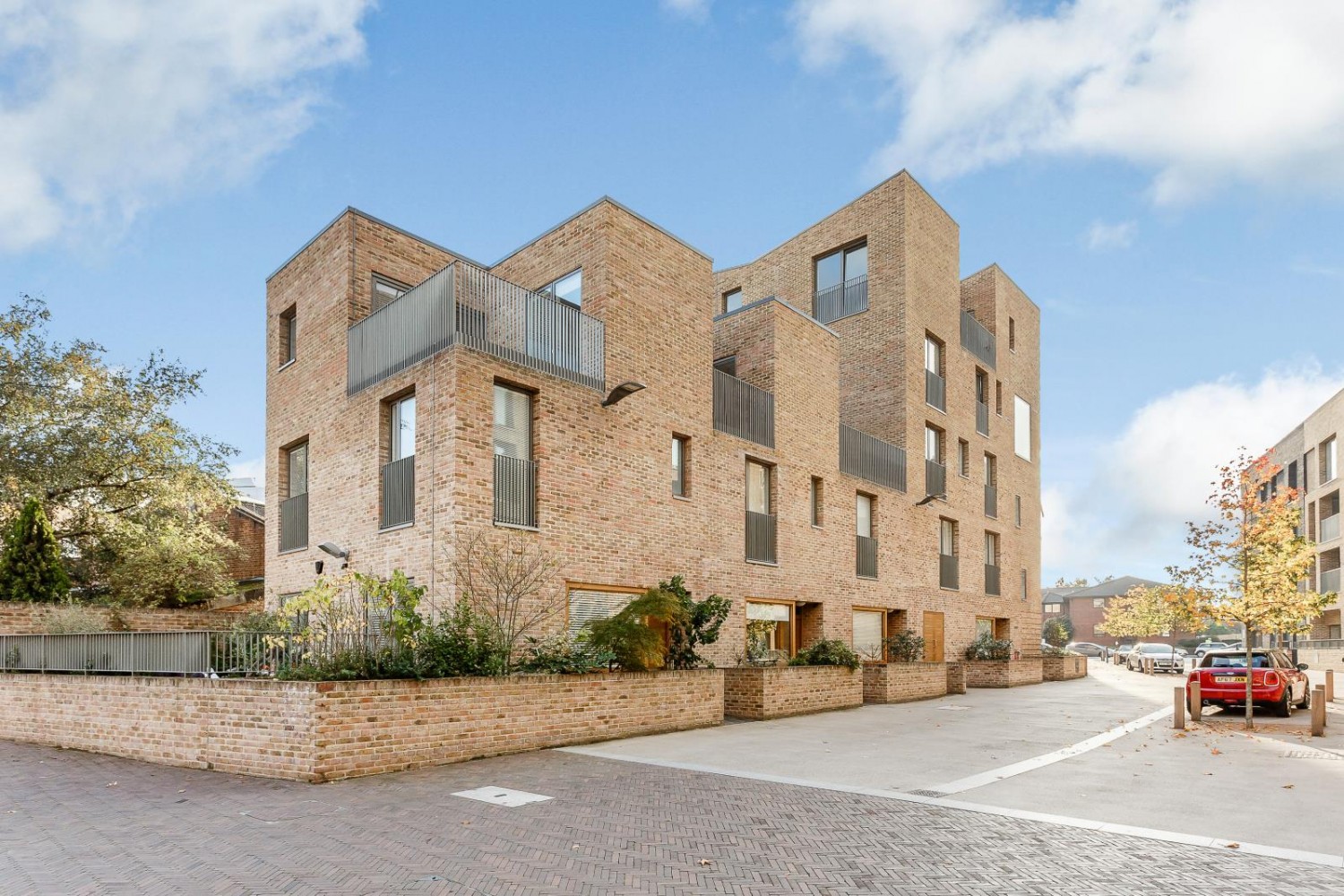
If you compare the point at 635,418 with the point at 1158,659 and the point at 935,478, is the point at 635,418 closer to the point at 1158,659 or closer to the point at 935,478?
the point at 935,478

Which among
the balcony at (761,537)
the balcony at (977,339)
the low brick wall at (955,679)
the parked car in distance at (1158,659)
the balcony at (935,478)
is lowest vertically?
the parked car in distance at (1158,659)

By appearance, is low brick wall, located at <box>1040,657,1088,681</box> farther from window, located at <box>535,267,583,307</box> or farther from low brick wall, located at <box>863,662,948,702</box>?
window, located at <box>535,267,583,307</box>

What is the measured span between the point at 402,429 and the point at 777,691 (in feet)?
26.5

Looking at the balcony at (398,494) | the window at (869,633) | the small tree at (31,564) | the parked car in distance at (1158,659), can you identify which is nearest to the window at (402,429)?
the balcony at (398,494)

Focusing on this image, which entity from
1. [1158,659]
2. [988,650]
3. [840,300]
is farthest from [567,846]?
[1158,659]

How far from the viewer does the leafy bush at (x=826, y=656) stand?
1892 centimetres

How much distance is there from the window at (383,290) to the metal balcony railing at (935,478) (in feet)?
52.3

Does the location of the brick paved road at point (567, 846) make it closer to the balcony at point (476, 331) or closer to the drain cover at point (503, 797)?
the drain cover at point (503, 797)

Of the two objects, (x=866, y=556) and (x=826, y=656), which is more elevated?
(x=866, y=556)

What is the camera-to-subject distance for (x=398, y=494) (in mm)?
14742

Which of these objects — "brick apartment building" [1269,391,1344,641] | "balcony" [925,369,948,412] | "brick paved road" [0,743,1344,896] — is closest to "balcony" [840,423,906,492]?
"balcony" [925,369,948,412]

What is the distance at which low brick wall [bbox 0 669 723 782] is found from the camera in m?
9.88

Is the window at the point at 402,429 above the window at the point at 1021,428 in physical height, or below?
below

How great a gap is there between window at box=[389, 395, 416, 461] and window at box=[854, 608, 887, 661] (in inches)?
495
